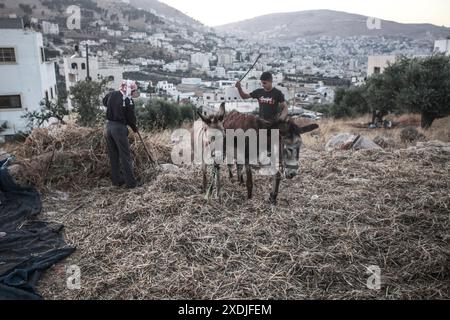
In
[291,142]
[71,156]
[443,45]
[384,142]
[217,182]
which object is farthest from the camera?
[443,45]

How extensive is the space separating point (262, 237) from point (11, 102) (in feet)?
92.6

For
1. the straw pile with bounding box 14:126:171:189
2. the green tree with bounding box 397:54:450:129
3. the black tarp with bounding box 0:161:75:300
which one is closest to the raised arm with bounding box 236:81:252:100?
the straw pile with bounding box 14:126:171:189

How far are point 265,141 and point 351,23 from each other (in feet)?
577

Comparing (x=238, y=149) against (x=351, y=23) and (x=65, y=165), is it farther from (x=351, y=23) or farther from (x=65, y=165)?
(x=351, y=23)

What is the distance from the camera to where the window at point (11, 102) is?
2652 centimetres

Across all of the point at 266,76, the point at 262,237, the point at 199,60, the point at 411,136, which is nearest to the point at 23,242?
the point at 262,237

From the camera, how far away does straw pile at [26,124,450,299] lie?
12.5ft

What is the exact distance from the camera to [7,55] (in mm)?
26453

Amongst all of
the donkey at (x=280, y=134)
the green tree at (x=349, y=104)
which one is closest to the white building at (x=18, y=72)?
the green tree at (x=349, y=104)

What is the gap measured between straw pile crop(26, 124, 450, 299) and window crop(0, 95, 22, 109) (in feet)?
79.1

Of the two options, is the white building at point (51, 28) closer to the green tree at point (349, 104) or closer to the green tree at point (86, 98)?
the green tree at point (349, 104)

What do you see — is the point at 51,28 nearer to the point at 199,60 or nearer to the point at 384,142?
the point at 199,60

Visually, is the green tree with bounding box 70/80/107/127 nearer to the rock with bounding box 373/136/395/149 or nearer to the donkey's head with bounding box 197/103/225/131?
the donkey's head with bounding box 197/103/225/131
